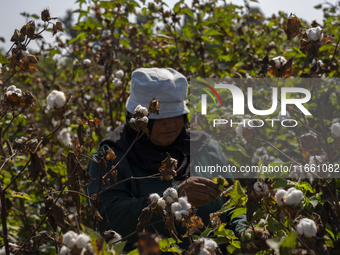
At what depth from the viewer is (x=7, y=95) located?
55.5 inches

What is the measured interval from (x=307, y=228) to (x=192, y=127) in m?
1.81

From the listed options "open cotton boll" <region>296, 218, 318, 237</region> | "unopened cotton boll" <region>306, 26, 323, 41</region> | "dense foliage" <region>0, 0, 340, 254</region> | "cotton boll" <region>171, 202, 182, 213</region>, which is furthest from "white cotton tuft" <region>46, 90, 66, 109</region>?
"unopened cotton boll" <region>306, 26, 323, 41</region>

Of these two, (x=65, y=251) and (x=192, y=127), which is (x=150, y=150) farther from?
(x=65, y=251)

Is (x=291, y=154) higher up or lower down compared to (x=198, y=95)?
lower down

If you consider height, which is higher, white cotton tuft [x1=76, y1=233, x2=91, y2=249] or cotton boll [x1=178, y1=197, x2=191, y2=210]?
white cotton tuft [x1=76, y1=233, x2=91, y2=249]

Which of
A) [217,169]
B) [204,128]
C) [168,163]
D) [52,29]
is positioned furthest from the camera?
[204,128]

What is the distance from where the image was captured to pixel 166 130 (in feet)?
6.84

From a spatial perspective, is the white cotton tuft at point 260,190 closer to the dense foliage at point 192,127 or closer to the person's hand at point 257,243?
the dense foliage at point 192,127

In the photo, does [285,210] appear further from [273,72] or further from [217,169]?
[217,169]

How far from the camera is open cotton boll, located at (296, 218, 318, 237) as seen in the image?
96 cm

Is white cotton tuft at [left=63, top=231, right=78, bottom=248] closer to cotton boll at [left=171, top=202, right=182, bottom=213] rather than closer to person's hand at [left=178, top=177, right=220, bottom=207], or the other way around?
cotton boll at [left=171, top=202, right=182, bottom=213]

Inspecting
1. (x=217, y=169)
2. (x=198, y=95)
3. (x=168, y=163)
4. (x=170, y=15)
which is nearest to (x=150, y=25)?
(x=170, y=15)

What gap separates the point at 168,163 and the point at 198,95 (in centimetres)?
188

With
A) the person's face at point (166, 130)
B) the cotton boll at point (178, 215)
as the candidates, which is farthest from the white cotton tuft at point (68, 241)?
the person's face at point (166, 130)
